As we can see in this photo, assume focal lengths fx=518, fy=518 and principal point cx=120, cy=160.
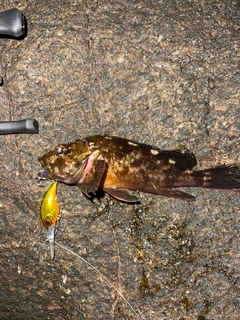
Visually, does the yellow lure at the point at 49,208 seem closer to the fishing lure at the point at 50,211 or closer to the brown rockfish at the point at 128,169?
the fishing lure at the point at 50,211

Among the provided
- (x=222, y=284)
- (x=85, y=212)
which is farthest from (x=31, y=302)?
(x=222, y=284)

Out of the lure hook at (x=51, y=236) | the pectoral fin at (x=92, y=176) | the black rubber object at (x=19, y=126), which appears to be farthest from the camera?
the lure hook at (x=51, y=236)

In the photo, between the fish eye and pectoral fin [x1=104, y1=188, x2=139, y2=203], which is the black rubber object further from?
pectoral fin [x1=104, y1=188, x2=139, y2=203]

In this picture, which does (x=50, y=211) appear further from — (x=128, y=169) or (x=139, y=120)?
(x=139, y=120)

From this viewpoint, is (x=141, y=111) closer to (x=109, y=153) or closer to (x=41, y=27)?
(x=109, y=153)

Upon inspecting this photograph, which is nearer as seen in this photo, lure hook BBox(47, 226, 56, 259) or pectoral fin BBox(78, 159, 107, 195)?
pectoral fin BBox(78, 159, 107, 195)

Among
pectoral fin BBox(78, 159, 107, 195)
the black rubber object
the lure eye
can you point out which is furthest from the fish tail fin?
the black rubber object

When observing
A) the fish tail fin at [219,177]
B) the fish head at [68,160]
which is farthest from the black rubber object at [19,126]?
the fish tail fin at [219,177]

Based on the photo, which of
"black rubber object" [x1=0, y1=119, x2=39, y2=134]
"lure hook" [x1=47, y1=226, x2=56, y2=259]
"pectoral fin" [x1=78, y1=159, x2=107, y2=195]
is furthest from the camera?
"lure hook" [x1=47, y1=226, x2=56, y2=259]
